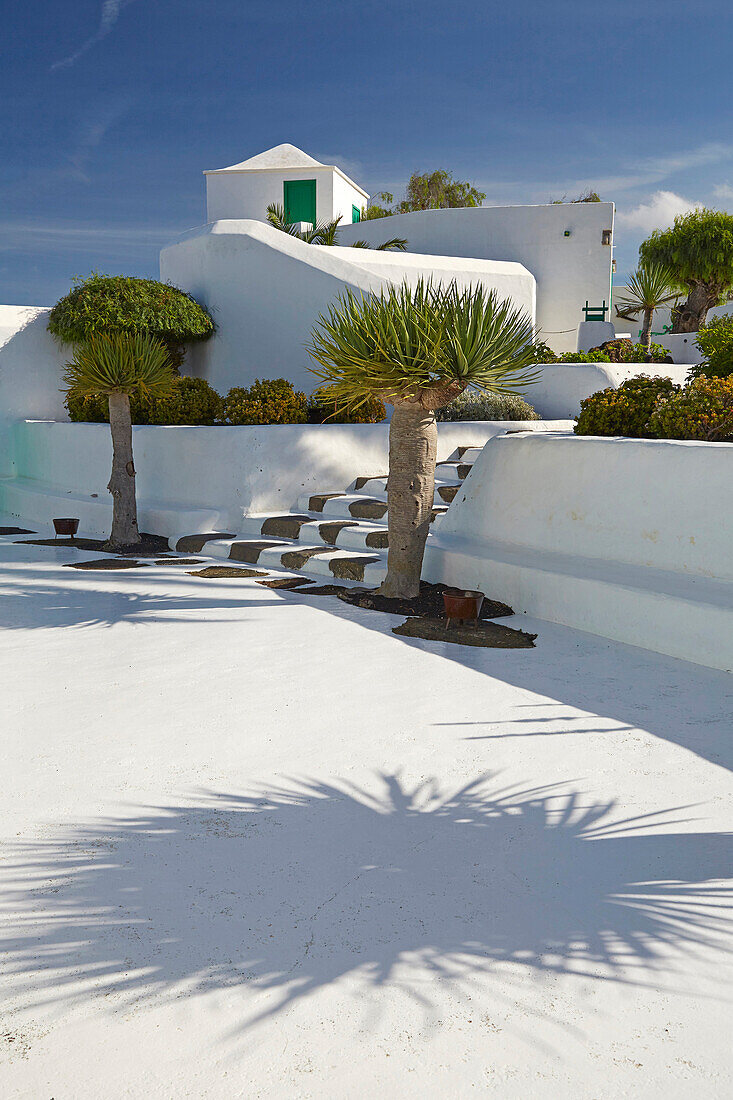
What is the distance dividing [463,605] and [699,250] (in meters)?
19.0

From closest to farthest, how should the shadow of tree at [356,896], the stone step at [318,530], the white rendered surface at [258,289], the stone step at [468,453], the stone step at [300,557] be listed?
the shadow of tree at [356,896], the stone step at [300,557], the stone step at [318,530], the stone step at [468,453], the white rendered surface at [258,289]

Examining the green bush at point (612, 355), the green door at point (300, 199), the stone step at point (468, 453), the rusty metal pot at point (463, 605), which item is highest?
the green door at point (300, 199)

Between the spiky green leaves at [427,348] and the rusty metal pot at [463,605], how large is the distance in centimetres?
139

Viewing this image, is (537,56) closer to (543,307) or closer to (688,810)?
(543,307)

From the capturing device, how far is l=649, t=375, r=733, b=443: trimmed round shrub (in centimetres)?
573

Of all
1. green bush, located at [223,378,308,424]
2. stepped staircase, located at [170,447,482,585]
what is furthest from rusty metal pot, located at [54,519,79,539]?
green bush, located at [223,378,308,424]

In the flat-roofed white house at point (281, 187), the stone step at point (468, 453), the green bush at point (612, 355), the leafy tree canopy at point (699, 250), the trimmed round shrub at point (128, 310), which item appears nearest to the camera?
the stone step at point (468, 453)

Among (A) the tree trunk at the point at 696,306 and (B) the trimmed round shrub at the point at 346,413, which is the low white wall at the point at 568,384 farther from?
(A) the tree trunk at the point at 696,306

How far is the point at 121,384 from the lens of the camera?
8375mm

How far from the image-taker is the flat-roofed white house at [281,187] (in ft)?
73.4

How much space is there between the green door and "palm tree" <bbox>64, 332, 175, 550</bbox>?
15357 millimetres

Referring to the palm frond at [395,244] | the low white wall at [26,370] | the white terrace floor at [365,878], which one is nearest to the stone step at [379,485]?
the white terrace floor at [365,878]

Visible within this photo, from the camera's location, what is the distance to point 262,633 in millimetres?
5469

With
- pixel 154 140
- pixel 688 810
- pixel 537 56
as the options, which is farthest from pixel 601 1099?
pixel 154 140
